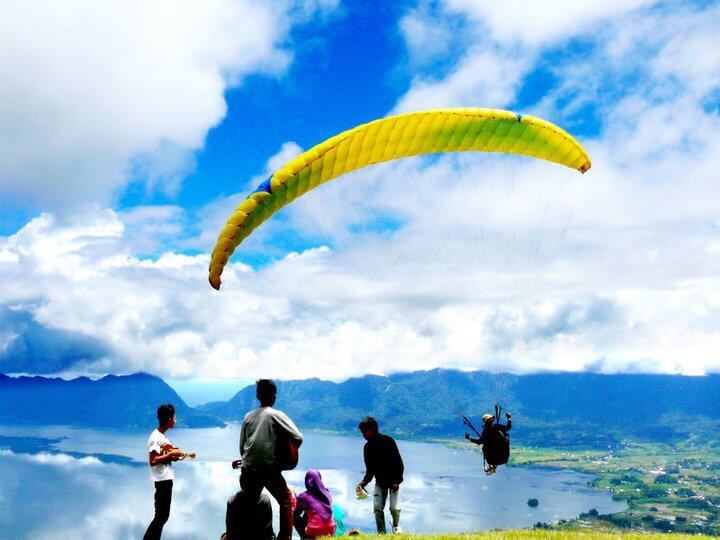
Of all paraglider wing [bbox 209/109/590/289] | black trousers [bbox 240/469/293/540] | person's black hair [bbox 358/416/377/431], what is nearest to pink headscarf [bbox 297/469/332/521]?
person's black hair [bbox 358/416/377/431]

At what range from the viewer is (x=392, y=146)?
1157 cm

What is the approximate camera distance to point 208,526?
185500 mm

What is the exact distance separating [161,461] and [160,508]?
0.59 meters

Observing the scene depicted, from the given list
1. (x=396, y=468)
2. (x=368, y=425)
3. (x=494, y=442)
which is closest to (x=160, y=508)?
(x=368, y=425)

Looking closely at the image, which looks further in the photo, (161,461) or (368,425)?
(368,425)

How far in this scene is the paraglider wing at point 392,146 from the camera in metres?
10.7

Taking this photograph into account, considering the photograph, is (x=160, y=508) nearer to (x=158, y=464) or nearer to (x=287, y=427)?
(x=158, y=464)

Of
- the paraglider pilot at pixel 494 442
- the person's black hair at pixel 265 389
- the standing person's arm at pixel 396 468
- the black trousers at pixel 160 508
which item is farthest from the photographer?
the paraglider pilot at pixel 494 442

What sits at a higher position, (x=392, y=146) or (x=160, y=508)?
(x=392, y=146)

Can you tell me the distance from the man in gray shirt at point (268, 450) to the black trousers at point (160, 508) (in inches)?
48.7

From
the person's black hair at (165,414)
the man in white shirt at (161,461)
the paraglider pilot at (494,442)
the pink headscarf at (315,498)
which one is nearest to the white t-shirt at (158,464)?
the man in white shirt at (161,461)

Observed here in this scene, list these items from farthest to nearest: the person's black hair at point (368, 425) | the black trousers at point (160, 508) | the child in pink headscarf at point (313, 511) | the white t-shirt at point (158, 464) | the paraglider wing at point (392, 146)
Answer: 1. the paraglider wing at point (392, 146)
2. the person's black hair at point (368, 425)
3. the child in pink headscarf at point (313, 511)
4. the white t-shirt at point (158, 464)
5. the black trousers at point (160, 508)

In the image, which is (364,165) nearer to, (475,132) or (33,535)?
(475,132)

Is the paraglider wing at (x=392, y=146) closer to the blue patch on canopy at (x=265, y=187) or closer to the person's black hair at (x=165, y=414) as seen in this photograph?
the blue patch on canopy at (x=265, y=187)
